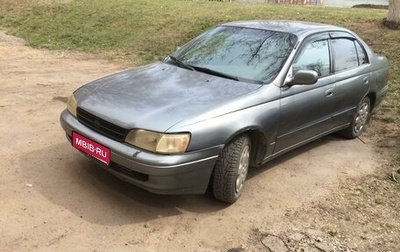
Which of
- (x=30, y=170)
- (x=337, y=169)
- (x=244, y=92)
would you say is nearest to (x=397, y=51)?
(x=337, y=169)

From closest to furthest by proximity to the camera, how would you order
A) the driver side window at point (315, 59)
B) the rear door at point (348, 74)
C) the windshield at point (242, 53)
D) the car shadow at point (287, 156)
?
the windshield at point (242, 53)
the driver side window at point (315, 59)
the car shadow at point (287, 156)
the rear door at point (348, 74)

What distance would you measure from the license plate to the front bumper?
0.04 metres

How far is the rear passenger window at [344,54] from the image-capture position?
498 cm

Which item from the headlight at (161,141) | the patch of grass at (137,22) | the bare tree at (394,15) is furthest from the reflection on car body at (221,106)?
the bare tree at (394,15)

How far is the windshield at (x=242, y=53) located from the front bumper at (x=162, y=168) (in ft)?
3.51

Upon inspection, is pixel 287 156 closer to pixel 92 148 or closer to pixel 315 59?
pixel 315 59

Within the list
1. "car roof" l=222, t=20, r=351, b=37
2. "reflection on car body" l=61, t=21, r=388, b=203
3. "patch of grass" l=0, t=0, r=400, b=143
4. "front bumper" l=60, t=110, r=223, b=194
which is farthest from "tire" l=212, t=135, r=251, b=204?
"patch of grass" l=0, t=0, r=400, b=143

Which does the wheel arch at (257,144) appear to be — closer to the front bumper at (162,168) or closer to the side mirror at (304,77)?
the front bumper at (162,168)

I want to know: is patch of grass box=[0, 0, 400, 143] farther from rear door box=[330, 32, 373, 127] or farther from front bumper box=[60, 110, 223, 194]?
front bumper box=[60, 110, 223, 194]

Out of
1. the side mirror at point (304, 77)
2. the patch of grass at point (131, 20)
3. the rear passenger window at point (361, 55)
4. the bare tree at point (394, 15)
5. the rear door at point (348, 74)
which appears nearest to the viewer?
the side mirror at point (304, 77)

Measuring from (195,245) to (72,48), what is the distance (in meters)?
8.87

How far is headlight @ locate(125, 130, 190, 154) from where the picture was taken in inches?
128

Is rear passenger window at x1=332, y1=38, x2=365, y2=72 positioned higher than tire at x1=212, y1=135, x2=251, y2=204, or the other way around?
rear passenger window at x1=332, y1=38, x2=365, y2=72

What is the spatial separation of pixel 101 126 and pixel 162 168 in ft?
2.31
